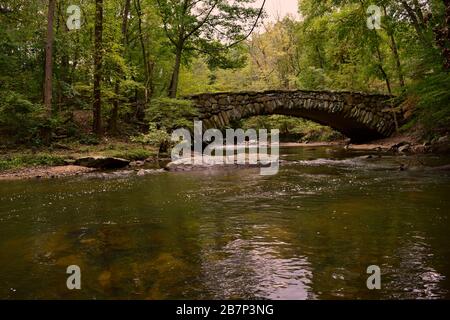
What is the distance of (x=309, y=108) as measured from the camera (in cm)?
1939

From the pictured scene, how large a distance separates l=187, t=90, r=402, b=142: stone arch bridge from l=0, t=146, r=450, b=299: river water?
1032cm

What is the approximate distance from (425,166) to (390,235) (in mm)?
7269

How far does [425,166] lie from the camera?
1041 cm

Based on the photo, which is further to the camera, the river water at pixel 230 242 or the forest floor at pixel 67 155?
the forest floor at pixel 67 155

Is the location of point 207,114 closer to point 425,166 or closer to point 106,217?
point 425,166

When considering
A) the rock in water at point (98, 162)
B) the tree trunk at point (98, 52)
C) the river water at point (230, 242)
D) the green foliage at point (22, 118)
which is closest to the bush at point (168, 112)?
the tree trunk at point (98, 52)

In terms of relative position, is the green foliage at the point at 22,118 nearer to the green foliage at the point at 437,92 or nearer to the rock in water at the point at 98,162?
the rock in water at the point at 98,162

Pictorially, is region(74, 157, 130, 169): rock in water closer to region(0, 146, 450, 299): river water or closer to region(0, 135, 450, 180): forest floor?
region(0, 135, 450, 180): forest floor

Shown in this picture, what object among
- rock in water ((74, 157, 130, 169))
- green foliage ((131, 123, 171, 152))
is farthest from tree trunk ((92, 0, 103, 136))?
rock in water ((74, 157, 130, 169))

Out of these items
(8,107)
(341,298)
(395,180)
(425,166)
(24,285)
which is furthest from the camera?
(8,107)

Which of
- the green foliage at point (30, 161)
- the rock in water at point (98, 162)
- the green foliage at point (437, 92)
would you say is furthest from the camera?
the rock in water at point (98, 162)

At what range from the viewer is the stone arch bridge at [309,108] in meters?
17.8

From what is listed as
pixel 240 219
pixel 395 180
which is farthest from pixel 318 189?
pixel 240 219

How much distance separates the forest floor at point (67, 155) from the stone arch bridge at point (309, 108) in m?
3.42
